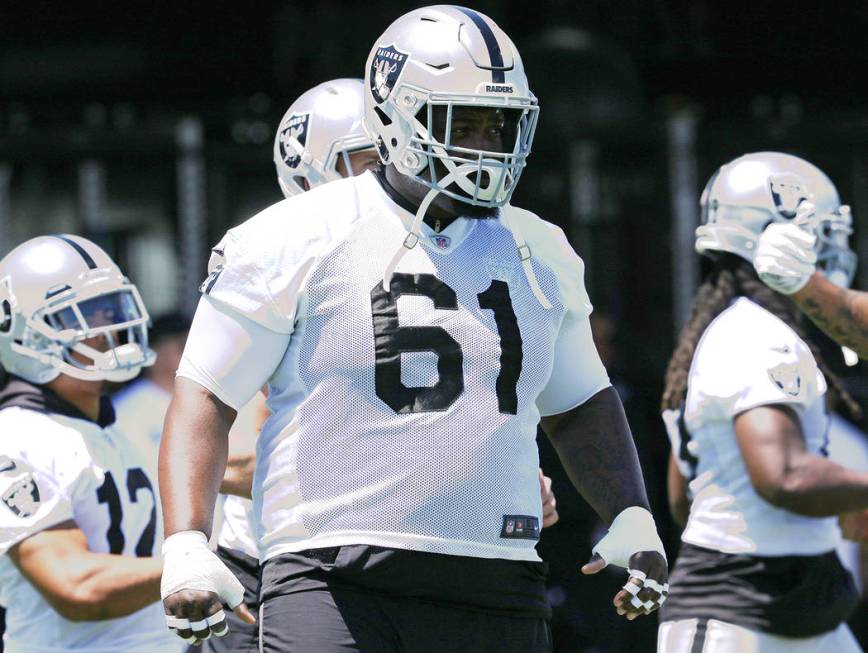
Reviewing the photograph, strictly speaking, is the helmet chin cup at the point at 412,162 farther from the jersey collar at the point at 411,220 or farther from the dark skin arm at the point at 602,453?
the dark skin arm at the point at 602,453

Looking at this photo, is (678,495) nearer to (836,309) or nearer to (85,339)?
(836,309)

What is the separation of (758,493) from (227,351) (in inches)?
79.1

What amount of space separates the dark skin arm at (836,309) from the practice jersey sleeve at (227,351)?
1.84m

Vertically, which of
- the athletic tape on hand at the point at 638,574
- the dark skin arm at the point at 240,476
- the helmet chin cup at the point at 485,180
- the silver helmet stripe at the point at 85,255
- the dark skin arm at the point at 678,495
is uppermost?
the helmet chin cup at the point at 485,180

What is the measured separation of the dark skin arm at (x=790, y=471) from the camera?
15.8ft

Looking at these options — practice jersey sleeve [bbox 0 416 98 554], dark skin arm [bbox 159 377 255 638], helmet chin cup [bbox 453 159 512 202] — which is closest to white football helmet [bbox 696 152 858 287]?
helmet chin cup [bbox 453 159 512 202]

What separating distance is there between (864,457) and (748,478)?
112 inches

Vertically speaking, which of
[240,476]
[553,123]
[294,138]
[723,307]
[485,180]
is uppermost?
[485,180]

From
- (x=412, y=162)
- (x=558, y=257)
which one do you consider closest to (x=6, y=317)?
(x=412, y=162)

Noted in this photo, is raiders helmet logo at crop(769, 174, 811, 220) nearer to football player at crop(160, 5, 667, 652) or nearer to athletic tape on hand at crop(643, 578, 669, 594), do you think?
football player at crop(160, 5, 667, 652)

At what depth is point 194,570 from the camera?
127 inches

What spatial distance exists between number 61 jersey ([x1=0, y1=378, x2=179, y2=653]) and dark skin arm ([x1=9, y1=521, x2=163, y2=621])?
0.18 feet

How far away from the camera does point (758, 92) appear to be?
10734 mm

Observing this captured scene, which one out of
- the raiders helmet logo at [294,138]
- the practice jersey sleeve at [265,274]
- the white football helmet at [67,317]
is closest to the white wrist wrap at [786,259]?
the raiders helmet logo at [294,138]
